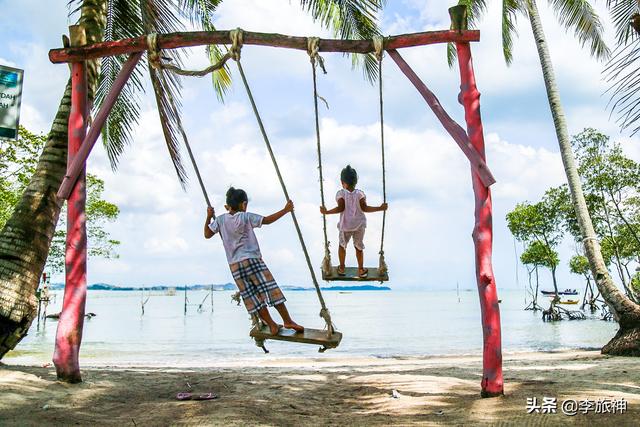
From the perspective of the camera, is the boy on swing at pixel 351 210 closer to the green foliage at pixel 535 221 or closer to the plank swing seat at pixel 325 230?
the plank swing seat at pixel 325 230

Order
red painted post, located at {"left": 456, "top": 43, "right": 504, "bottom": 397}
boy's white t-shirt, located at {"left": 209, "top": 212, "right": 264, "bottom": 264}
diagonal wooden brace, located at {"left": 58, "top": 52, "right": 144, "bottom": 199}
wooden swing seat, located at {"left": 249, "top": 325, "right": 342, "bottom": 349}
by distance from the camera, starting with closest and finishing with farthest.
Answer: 1. red painted post, located at {"left": 456, "top": 43, "right": 504, "bottom": 397}
2. wooden swing seat, located at {"left": 249, "top": 325, "right": 342, "bottom": 349}
3. boy's white t-shirt, located at {"left": 209, "top": 212, "right": 264, "bottom": 264}
4. diagonal wooden brace, located at {"left": 58, "top": 52, "right": 144, "bottom": 199}

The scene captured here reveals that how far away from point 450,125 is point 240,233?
2110mm

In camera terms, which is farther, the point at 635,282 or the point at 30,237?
the point at 635,282

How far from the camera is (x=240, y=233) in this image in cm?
502

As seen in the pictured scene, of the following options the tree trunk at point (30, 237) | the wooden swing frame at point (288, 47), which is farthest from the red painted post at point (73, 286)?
the tree trunk at point (30, 237)

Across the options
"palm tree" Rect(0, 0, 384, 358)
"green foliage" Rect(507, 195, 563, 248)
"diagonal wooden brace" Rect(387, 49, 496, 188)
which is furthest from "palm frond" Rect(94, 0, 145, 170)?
"green foliage" Rect(507, 195, 563, 248)

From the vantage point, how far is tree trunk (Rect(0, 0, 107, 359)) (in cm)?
558

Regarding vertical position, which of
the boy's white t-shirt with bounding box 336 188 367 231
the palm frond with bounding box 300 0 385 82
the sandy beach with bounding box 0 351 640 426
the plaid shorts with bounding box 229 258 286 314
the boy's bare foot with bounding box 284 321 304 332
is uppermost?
the palm frond with bounding box 300 0 385 82

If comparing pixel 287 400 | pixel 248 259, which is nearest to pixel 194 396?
pixel 287 400

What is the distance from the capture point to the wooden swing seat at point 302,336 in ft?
15.8

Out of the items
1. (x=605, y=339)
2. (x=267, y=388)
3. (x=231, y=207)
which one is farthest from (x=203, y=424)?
(x=605, y=339)

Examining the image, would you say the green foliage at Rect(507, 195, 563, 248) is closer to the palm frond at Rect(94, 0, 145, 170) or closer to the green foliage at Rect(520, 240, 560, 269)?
the green foliage at Rect(520, 240, 560, 269)

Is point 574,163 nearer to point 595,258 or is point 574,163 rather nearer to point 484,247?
point 595,258

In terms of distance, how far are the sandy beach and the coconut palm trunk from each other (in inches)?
150
